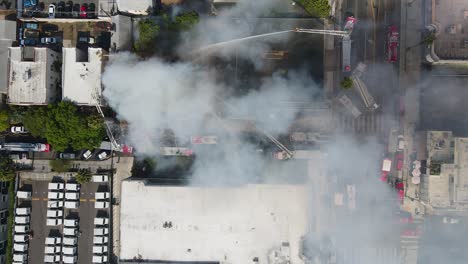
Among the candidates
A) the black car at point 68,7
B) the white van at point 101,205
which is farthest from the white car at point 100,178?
the black car at point 68,7

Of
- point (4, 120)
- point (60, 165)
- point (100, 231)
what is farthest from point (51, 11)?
point (100, 231)

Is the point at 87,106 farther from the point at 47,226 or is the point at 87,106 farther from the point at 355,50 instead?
the point at 355,50

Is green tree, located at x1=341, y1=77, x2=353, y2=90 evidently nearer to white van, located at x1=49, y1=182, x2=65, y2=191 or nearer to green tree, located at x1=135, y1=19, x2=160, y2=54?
green tree, located at x1=135, y1=19, x2=160, y2=54

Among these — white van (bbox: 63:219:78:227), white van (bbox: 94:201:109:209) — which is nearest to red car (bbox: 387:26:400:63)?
white van (bbox: 94:201:109:209)

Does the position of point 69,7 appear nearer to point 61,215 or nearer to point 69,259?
point 61,215

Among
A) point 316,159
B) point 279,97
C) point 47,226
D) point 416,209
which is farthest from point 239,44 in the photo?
point 47,226
